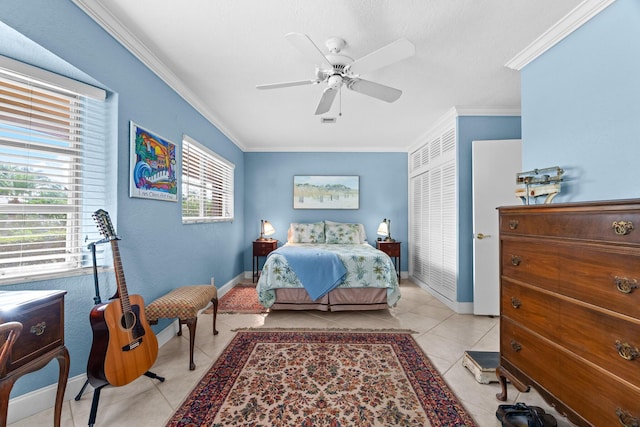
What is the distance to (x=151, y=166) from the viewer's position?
7.57 ft

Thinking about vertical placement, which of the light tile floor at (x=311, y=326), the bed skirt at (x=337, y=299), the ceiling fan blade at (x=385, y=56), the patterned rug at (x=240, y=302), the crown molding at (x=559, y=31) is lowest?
the light tile floor at (x=311, y=326)

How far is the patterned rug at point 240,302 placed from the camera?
3.32 meters

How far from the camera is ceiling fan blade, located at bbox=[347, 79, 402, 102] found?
79.8 inches

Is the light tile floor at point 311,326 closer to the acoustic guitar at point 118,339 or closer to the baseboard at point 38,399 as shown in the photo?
the baseboard at point 38,399

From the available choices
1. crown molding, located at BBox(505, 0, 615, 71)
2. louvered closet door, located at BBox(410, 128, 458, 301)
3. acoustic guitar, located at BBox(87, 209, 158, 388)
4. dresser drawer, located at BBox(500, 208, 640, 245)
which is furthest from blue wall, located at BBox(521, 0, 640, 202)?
acoustic guitar, located at BBox(87, 209, 158, 388)

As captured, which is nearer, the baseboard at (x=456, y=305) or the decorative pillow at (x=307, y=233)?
the baseboard at (x=456, y=305)

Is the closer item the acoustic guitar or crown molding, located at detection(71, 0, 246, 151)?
the acoustic guitar

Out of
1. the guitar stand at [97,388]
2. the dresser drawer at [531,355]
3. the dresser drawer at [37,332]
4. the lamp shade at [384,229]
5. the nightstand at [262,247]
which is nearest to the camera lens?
the dresser drawer at [37,332]

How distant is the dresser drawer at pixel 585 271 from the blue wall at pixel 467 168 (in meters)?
1.85

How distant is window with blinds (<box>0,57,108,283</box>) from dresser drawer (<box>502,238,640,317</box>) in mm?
2792

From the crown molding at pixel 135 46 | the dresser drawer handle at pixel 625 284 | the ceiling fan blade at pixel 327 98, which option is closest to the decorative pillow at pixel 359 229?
the ceiling fan blade at pixel 327 98

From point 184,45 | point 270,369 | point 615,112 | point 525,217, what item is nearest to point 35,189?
point 184,45

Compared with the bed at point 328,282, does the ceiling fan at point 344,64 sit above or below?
above

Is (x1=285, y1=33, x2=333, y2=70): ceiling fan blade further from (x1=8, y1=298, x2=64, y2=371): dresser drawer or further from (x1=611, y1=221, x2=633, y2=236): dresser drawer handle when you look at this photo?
(x1=8, y1=298, x2=64, y2=371): dresser drawer
